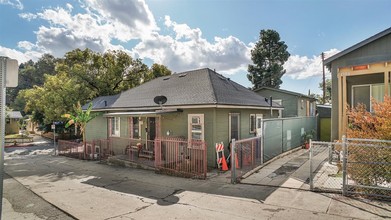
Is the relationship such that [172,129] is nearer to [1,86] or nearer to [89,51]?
[1,86]

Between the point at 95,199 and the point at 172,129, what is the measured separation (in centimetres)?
589

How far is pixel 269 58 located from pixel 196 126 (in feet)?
91.6

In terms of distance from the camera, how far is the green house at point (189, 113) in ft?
36.0

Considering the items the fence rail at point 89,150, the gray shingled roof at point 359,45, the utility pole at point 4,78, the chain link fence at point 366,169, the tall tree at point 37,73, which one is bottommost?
the fence rail at point 89,150

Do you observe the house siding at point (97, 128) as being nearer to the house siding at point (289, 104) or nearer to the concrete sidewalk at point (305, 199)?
the concrete sidewalk at point (305, 199)

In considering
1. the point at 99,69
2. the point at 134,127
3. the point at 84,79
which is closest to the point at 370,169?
the point at 134,127

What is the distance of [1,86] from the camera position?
Answer: 3.58 metres

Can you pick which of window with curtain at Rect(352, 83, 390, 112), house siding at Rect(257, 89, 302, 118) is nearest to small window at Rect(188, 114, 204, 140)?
window with curtain at Rect(352, 83, 390, 112)

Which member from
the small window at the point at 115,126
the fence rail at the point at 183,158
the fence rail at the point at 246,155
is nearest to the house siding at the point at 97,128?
the small window at the point at 115,126

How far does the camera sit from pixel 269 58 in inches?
1396

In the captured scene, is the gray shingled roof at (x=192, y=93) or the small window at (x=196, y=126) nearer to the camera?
the small window at (x=196, y=126)

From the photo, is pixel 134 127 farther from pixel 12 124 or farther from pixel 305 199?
pixel 12 124

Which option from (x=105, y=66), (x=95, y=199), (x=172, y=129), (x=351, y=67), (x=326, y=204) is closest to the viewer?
(x=326, y=204)

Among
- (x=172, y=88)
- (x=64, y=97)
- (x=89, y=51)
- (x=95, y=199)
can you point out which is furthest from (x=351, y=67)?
(x=89, y=51)
